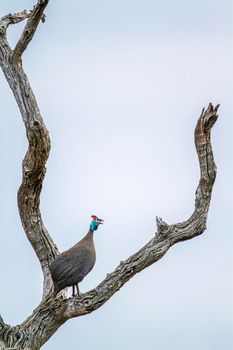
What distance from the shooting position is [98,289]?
13117mm

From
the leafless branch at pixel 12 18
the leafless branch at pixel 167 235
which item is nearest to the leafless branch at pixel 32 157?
the leafless branch at pixel 12 18

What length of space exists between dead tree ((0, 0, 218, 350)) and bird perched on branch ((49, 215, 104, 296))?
242 mm

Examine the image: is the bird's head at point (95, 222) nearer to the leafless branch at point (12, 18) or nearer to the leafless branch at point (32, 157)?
the leafless branch at point (32, 157)

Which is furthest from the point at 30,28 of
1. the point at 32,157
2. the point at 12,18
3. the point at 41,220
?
the point at 41,220

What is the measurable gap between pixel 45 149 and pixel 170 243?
2114 mm

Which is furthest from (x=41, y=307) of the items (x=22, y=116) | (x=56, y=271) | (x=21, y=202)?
(x=22, y=116)

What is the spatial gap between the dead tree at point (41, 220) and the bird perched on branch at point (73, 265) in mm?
242

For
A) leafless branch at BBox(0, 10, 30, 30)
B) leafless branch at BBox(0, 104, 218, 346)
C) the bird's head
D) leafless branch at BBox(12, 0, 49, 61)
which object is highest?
leafless branch at BBox(0, 10, 30, 30)

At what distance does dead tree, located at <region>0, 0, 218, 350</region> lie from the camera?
514 inches

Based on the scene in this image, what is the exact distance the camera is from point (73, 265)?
14.4m

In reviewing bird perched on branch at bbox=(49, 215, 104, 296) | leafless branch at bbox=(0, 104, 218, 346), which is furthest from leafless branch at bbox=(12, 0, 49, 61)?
bird perched on branch at bbox=(49, 215, 104, 296)

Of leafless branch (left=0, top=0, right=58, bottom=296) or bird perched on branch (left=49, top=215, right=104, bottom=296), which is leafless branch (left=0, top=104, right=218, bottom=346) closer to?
bird perched on branch (left=49, top=215, right=104, bottom=296)

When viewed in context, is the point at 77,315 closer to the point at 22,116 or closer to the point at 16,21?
the point at 22,116

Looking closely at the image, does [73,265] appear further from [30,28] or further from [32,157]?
[30,28]
